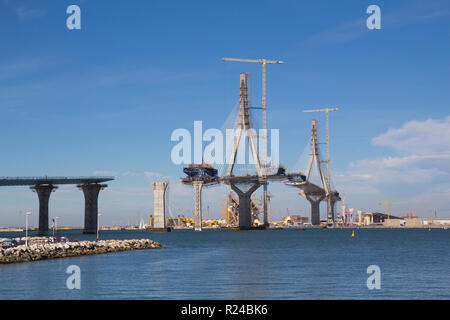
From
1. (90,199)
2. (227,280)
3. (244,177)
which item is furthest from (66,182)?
(227,280)

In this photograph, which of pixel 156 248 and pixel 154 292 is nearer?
pixel 154 292

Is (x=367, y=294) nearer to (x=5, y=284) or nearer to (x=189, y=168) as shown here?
(x=5, y=284)

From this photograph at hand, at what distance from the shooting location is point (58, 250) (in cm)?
6462

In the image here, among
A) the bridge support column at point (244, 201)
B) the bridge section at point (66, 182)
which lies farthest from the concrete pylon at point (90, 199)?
the bridge support column at point (244, 201)

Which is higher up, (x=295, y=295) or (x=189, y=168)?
(x=189, y=168)

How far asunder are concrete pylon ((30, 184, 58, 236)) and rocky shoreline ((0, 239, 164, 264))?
230 ft

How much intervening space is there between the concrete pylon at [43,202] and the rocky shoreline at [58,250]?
7018cm

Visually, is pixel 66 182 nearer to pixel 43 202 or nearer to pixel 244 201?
pixel 43 202

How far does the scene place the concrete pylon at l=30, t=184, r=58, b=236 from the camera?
146 metres

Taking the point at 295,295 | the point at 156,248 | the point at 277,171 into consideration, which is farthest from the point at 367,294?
the point at 277,171

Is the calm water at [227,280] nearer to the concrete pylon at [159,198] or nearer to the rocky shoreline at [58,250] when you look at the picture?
the rocky shoreline at [58,250]
